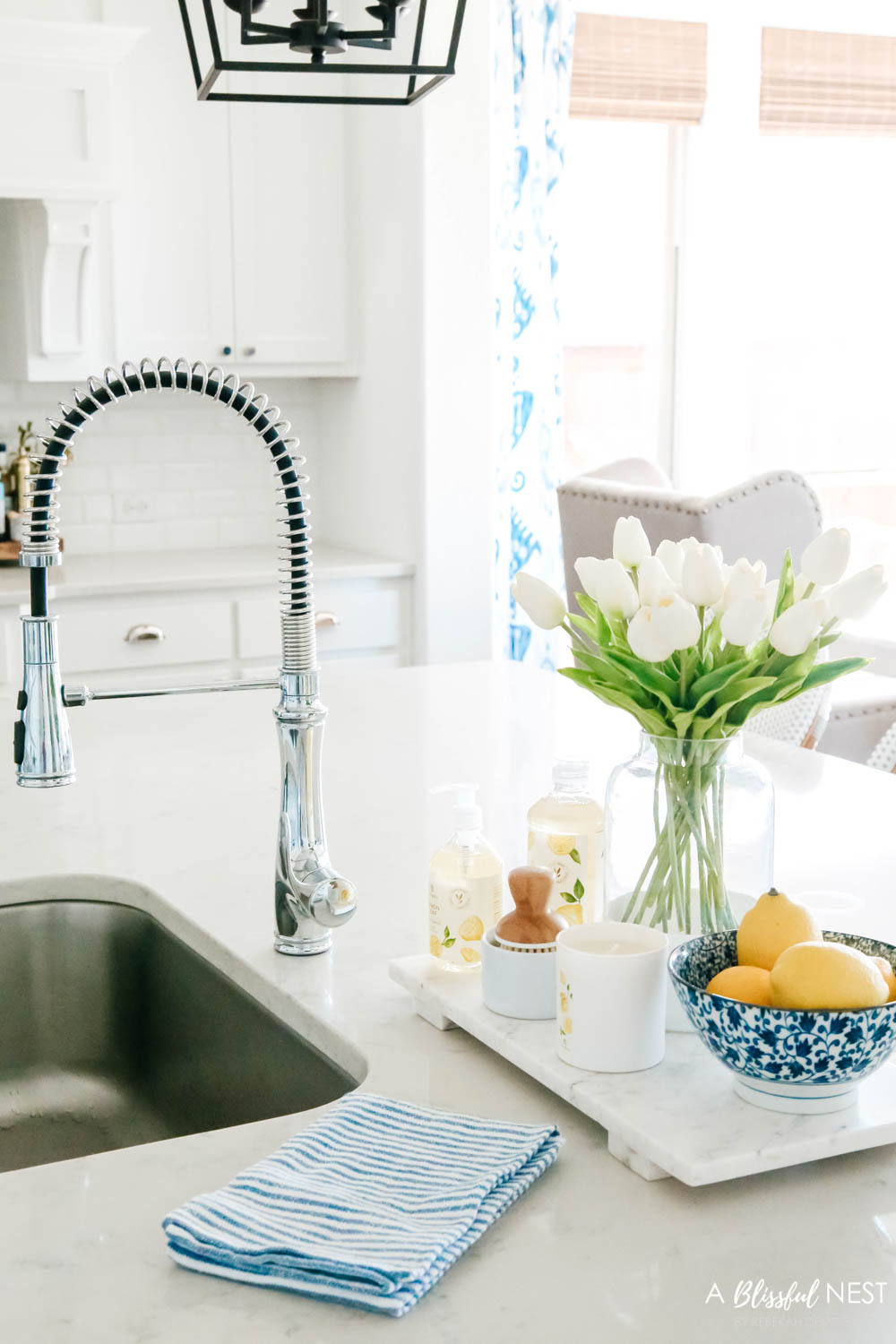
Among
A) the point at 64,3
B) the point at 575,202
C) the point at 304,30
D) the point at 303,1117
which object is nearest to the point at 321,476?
the point at 575,202

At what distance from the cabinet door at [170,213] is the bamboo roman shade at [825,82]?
1.76 m

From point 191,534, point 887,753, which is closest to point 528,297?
point 191,534

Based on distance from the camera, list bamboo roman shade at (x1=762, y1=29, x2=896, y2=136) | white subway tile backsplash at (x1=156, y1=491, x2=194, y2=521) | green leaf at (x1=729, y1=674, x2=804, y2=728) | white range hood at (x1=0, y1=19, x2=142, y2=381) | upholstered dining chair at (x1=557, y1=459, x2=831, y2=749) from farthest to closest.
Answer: bamboo roman shade at (x1=762, y1=29, x2=896, y2=136)
white subway tile backsplash at (x1=156, y1=491, x2=194, y2=521)
white range hood at (x1=0, y1=19, x2=142, y2=381)
upholstered dining chair at (x1=557, y1=459, x2=831, y2=749)
green leaf at (x1=729, y1=674, x2=804, y2=728)

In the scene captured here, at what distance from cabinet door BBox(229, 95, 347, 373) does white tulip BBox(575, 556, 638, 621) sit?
3227 mm

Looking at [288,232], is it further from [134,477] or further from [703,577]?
[703,577]

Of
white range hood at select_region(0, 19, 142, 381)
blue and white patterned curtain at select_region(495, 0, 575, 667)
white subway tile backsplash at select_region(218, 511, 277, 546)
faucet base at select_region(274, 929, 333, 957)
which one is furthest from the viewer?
white subway tile backsplash at select_region(218, 511, 277, 546)

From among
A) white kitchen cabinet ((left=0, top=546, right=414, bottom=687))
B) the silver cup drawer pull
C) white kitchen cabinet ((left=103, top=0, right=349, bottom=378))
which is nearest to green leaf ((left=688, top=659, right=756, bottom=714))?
white kitchen cabinet ((left=0, top=546, right=414, bottom=687))

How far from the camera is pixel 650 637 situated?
92 centimetres

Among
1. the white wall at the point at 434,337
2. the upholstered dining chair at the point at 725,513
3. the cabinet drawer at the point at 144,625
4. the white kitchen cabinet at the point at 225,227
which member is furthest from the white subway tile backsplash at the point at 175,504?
the upholstered dining chair at the point at 725,513

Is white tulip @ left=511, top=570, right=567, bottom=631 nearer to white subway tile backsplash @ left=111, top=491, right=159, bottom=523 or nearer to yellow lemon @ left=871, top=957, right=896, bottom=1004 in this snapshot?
yellow lemon @ left=871, top=957, right=896, bottom=1004

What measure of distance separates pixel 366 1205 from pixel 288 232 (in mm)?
3622

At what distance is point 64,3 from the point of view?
3688 millimetres

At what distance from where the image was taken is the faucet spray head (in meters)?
1.11

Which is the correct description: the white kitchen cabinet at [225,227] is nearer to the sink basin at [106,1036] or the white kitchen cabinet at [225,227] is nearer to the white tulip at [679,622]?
the sink basin at [106,1036]
